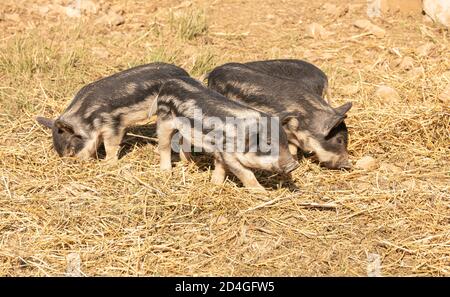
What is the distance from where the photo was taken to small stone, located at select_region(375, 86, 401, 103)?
27.9 feet

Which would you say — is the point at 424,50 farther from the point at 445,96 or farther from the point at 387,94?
the point at 445,96

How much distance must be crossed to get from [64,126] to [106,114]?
420 millimetres

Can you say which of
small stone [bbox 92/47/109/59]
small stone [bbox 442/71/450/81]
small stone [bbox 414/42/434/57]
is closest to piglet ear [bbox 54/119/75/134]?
small stone [bbox 92/47/109/59]

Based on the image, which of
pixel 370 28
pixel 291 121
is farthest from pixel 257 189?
pixel 370 28

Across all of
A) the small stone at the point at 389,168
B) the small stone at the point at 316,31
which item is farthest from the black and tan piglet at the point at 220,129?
the small stone at the point at 316,31

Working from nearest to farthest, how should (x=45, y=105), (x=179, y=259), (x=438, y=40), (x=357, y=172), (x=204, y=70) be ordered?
(x=179, y=259) < (x=357, y=172) < (x=45, y=105) < (x=204, y=70) < (x=438, y=40)

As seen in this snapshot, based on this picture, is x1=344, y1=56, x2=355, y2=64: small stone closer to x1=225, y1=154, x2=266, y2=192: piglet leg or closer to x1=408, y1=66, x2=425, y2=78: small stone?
x1=408, y1=66, x2=425, y2=78: small stone

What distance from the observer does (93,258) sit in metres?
5.82

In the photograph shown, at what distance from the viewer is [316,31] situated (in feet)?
34.1

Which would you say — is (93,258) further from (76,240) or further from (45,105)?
(45,105)

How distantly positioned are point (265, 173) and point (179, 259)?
171 centimetres

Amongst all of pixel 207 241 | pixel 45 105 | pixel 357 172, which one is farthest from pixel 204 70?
pixel 207 241

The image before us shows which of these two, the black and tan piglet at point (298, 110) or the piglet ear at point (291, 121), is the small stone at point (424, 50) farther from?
the piglet ear at point (291, 121)

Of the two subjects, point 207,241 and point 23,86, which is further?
point 23,86
